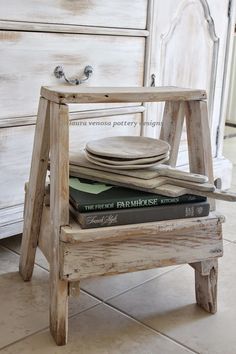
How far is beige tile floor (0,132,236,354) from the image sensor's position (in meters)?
0.94

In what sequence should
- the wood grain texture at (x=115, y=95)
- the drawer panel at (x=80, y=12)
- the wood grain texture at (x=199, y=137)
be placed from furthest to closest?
the drawer panel at (x=80, y=12), the wood grain texture at (x=199, y=137), the wood grain texture at (x=115, y=95)

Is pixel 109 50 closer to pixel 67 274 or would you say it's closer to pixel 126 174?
pixel 126 174

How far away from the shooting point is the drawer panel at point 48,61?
3.77 feet

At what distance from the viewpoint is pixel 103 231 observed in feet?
2.93

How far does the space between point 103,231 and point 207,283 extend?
0.95 feet

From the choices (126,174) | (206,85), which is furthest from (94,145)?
(206,85)

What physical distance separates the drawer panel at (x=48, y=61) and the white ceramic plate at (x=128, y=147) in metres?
0.26

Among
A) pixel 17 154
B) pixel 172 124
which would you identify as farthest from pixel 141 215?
pixel 17 154

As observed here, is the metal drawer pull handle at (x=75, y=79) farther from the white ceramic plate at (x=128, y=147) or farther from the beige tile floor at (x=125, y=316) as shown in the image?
the beige tile floor at (x=125, y=316)

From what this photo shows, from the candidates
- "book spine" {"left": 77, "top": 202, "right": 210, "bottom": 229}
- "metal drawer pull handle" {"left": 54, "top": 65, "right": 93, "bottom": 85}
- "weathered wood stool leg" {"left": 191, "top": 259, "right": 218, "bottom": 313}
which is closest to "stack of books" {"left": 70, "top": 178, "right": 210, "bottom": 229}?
"book spine" {"left": 77, "top": 202, "right": 210, "bottom": 229}

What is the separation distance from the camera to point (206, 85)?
1706 mm

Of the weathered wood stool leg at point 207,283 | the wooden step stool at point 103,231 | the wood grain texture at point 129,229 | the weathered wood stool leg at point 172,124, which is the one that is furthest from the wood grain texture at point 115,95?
the weathered wood stool leg at point 207,283

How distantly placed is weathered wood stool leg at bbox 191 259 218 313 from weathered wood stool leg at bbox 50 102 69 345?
0.95ft

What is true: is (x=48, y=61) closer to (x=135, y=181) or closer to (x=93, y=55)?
(x=93, y=55)
